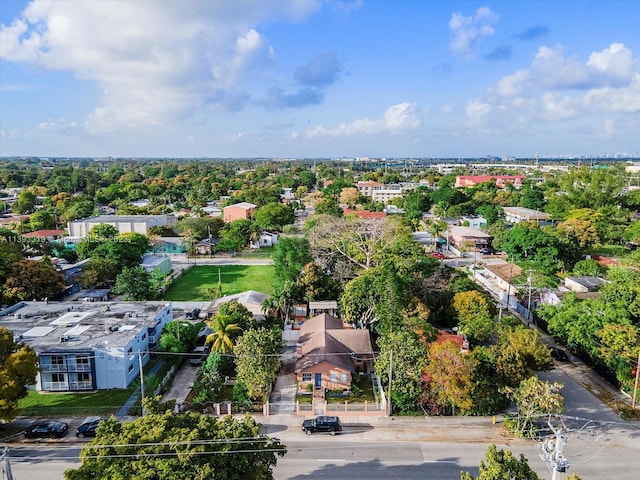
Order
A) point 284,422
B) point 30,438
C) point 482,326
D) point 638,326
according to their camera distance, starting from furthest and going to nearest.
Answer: point 482,326 → point 638,326 → point 284,422 → point 30,438

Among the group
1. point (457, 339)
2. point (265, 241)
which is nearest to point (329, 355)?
point (457, 339)

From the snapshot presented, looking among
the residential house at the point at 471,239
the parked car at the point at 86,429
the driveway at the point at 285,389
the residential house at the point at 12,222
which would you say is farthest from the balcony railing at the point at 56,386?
the residential house at the point at 12,222

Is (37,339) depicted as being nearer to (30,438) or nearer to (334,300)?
(30,438)

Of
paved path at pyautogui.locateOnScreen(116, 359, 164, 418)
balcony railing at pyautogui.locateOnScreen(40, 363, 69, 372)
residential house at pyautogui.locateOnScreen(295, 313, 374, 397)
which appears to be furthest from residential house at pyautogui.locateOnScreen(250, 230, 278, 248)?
balcony railing at pyautogui.locateOnScreen(40, 363, 69, 372)

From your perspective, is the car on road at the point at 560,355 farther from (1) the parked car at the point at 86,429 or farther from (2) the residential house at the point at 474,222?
(2) the residential house at the point at 474,222

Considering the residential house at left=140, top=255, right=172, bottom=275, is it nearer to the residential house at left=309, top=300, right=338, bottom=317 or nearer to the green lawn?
the residential house at left=309, top=300, right=338, bottom=317

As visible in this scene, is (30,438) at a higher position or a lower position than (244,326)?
lower

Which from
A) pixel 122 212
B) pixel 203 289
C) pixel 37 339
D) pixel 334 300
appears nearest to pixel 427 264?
pixel 334 300
